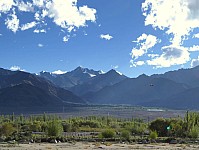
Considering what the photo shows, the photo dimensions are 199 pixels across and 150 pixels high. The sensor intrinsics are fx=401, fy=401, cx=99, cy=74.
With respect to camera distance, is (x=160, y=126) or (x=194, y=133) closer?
(x=194, y=133)

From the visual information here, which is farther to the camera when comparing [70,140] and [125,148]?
[70,140]

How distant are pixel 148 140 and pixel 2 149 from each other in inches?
664

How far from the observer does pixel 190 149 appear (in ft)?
108

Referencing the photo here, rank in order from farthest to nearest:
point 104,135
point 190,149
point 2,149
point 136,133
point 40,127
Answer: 1. point 40,127
2. point 136,133
3. point 104,135
4. point 190,149
5. point 2,149

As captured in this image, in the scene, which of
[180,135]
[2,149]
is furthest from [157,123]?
[2,149]

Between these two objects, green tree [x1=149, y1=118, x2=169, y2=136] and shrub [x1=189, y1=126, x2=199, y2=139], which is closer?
shrub [x1=189, y1=126, x2=199, y2=139]

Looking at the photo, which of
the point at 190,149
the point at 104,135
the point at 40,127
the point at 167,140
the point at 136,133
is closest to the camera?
the point at 190,149

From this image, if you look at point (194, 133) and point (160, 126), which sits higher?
point (160, 126)

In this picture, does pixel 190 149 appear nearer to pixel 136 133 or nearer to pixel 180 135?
pixel 180 135

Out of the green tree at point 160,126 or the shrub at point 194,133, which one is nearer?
the shrub at point 194,133

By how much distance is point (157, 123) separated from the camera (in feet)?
193

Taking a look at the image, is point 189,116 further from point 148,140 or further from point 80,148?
point 80,148

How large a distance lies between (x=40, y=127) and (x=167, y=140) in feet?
105

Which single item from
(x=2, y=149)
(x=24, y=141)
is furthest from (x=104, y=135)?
(x=2, y=149)
